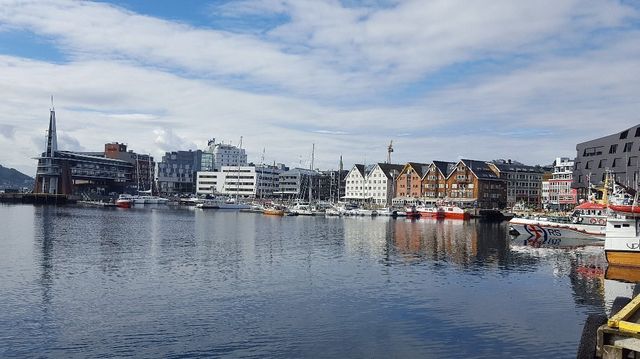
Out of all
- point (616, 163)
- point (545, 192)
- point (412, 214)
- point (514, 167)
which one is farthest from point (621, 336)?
point (514, 167)

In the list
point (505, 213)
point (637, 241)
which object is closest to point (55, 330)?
point (637, 241)

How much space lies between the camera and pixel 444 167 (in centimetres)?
18325

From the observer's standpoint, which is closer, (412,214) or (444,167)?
(412,214)

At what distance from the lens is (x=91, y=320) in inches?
1041

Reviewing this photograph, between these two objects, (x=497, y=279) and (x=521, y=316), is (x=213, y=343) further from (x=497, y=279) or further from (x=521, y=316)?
(x=497, y=279)

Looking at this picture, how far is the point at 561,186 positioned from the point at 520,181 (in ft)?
61.0

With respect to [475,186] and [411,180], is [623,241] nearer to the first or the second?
[475,186]

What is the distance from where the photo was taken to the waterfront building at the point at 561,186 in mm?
159000

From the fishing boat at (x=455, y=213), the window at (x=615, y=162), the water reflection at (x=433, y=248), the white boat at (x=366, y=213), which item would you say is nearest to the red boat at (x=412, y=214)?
the fishing boat at (x=455, y=213)

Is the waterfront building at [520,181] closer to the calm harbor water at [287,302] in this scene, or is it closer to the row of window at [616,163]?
the row of window at [616,163]

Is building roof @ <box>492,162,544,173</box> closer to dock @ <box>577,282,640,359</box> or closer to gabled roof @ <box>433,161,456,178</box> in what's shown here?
gabled roof @ <box>433,161,456,178</box>

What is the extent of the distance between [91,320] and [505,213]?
13498 cm

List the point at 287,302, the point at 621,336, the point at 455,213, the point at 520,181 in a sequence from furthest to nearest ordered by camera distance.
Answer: the point at 520,181, the point at 455,213, the point at 287,302, the point at 621,336

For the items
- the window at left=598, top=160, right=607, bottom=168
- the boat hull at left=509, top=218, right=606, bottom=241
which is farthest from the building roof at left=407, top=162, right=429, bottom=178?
the boat hull at left=509, top=218, right=606, bottom=241
